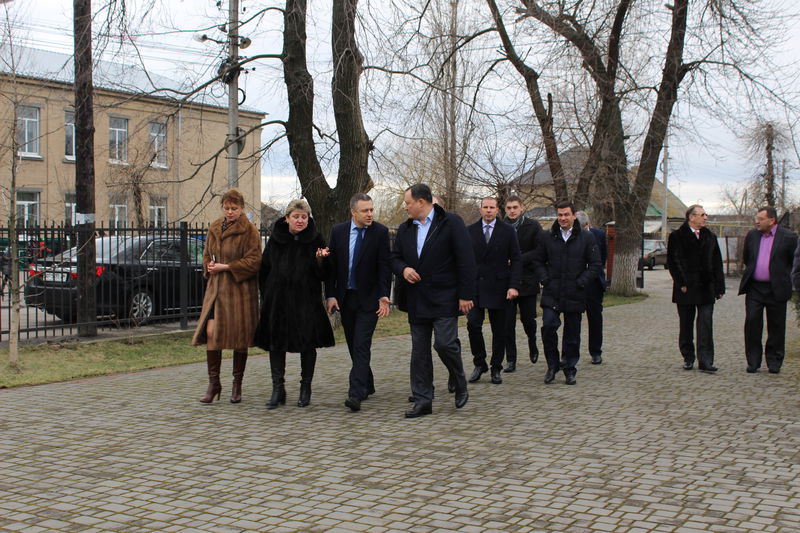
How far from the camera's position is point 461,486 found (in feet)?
17.1

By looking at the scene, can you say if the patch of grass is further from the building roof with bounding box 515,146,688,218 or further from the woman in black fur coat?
the building roof with bounding box 515,146,688,218

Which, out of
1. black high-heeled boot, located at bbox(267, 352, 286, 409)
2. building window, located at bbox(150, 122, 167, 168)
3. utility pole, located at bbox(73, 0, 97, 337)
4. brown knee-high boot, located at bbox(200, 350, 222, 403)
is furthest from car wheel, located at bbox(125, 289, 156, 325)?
black high-heeled boot, located at bbox(267, 352, 286, 409)

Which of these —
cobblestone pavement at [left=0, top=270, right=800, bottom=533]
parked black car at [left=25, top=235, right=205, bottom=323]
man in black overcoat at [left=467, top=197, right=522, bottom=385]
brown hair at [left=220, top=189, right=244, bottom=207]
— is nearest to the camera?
cobblestone pavement at [left=0, top=270, right=800, bottom=533]

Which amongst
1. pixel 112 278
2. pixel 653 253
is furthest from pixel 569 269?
pixel 653 253

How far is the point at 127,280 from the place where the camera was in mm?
13008

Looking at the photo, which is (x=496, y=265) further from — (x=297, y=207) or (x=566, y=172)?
(x=566, y=172)

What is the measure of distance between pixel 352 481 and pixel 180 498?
3.41 ft

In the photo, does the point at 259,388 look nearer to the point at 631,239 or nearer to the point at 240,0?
the point at 240,0

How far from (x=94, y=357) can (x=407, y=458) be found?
22.6 ft

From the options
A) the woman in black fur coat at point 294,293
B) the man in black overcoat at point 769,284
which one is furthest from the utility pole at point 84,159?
the man in black overcoat at point 769,284

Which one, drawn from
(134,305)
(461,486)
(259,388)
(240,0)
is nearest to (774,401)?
(461,486)

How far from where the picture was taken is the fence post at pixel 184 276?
13.4 metres

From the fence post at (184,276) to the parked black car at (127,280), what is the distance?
7cm

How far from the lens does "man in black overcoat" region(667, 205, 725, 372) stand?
9.96 m
